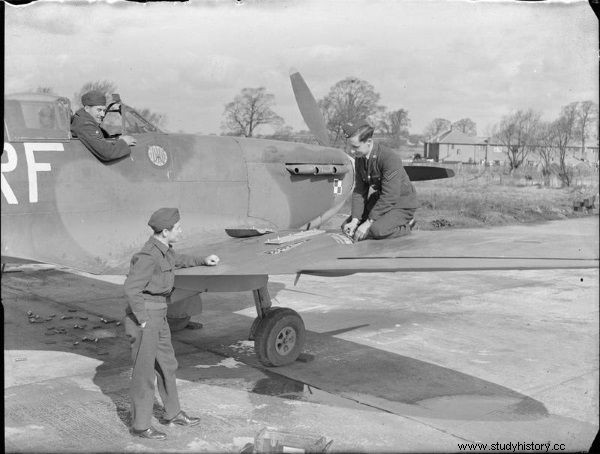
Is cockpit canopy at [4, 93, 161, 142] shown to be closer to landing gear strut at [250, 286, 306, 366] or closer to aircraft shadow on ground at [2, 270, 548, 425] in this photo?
aircraft shadow on ground at [2, 270, 548, 425]

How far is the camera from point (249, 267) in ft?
18.3

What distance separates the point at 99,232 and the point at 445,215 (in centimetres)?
1803

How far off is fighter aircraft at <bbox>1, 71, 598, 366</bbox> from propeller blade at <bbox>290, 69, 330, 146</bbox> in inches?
62.7

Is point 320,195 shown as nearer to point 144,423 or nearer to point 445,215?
point 144,423

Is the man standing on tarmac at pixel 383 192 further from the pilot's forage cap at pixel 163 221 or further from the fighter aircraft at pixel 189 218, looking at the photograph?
the pilot's forage cap at pixel 163 221

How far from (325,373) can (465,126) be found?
79277 millimetres

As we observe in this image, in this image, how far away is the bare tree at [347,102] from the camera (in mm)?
16141

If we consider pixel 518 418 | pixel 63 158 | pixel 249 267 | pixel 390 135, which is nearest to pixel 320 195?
pixel 249 267

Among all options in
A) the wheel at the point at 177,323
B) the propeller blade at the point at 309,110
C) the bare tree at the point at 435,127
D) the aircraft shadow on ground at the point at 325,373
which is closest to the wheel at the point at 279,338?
the aircraft shadow on ground at the point at 325,373

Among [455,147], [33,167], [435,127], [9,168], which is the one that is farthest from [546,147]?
[455,147]

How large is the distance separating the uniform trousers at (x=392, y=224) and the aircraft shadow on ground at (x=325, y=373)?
148cm

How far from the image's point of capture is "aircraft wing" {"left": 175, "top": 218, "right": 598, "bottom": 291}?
4.66 m

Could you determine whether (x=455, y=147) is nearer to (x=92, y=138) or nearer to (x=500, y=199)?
(x=500, y=199)

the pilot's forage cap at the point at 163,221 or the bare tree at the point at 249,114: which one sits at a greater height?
the bare tree at the point at 249,114
